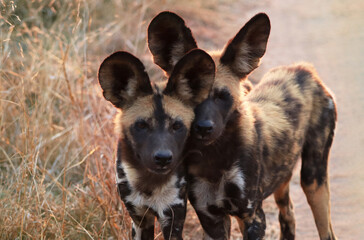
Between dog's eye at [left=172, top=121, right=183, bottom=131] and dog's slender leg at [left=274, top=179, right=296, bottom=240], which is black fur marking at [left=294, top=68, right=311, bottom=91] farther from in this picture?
dog's eye at [left=172, top=121, right=183, bottom=131]

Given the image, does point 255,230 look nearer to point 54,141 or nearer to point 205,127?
point 205,127

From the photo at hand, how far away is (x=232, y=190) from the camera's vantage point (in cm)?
309

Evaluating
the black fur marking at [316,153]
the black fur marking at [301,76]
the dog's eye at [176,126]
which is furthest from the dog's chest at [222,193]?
the black fur marking at [301,76]

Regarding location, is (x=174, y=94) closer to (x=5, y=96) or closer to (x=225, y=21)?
(x=5, y=96)

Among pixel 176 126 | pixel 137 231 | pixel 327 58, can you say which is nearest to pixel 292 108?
pixel 176 126

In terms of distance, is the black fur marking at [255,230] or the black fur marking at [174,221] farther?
the black fur marking at [255,230]

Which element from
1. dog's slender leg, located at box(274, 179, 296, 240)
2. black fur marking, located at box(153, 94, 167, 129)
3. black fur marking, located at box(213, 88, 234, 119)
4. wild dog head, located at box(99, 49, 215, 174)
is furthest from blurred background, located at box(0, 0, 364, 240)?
black fur marking, located at box(213, 88, 234, 119)

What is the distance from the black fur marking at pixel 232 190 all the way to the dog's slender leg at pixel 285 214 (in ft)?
2.94

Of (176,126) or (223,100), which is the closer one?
(176,126)

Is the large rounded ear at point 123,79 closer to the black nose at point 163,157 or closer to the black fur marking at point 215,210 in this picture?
the black nose at point 163,157

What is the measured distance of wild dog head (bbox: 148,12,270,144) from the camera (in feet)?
10.2

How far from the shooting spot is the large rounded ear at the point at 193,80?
116 inches

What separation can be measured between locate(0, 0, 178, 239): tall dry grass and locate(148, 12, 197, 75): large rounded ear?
646 millimetres

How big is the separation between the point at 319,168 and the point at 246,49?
938mm
